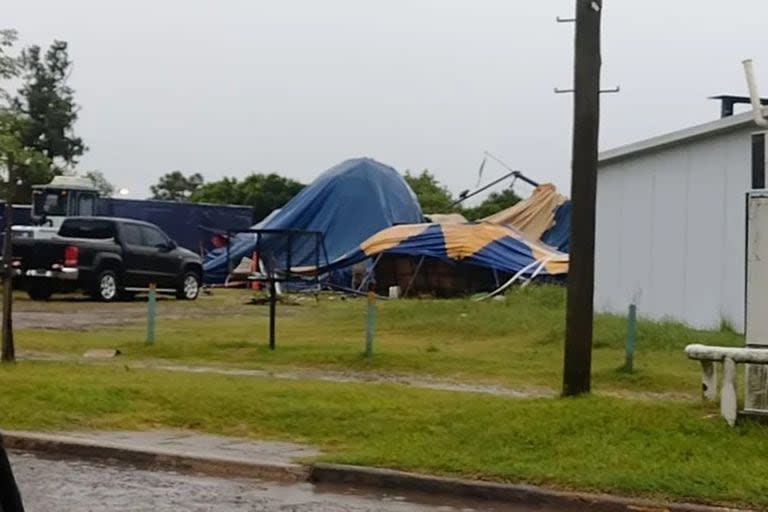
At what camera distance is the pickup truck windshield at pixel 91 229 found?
96.2ft

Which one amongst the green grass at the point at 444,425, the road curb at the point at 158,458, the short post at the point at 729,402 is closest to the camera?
the green grass at the point at 444,425

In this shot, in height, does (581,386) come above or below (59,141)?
below

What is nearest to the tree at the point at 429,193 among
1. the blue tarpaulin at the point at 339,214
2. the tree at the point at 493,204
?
the tree at the point at 493,204

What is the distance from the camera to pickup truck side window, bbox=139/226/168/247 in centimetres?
3034

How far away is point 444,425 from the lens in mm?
10609

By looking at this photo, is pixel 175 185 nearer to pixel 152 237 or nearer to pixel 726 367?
pixel 152 237

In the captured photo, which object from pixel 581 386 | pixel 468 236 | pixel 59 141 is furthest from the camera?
pixel 59 141

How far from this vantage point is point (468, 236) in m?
32.9

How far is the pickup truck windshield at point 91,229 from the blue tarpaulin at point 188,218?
11.8 meters

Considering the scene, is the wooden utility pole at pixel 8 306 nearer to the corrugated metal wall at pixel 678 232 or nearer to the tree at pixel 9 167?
the tree at pixel 9 167

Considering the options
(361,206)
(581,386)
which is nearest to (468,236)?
(361,206)

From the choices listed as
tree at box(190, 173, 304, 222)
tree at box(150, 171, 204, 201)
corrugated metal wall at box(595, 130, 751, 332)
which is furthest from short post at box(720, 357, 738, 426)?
tree at box(150, 171, 204, 201)

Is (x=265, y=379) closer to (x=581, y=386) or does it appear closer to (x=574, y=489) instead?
(x=581, y=386)

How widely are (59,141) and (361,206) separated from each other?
36.5 meters
